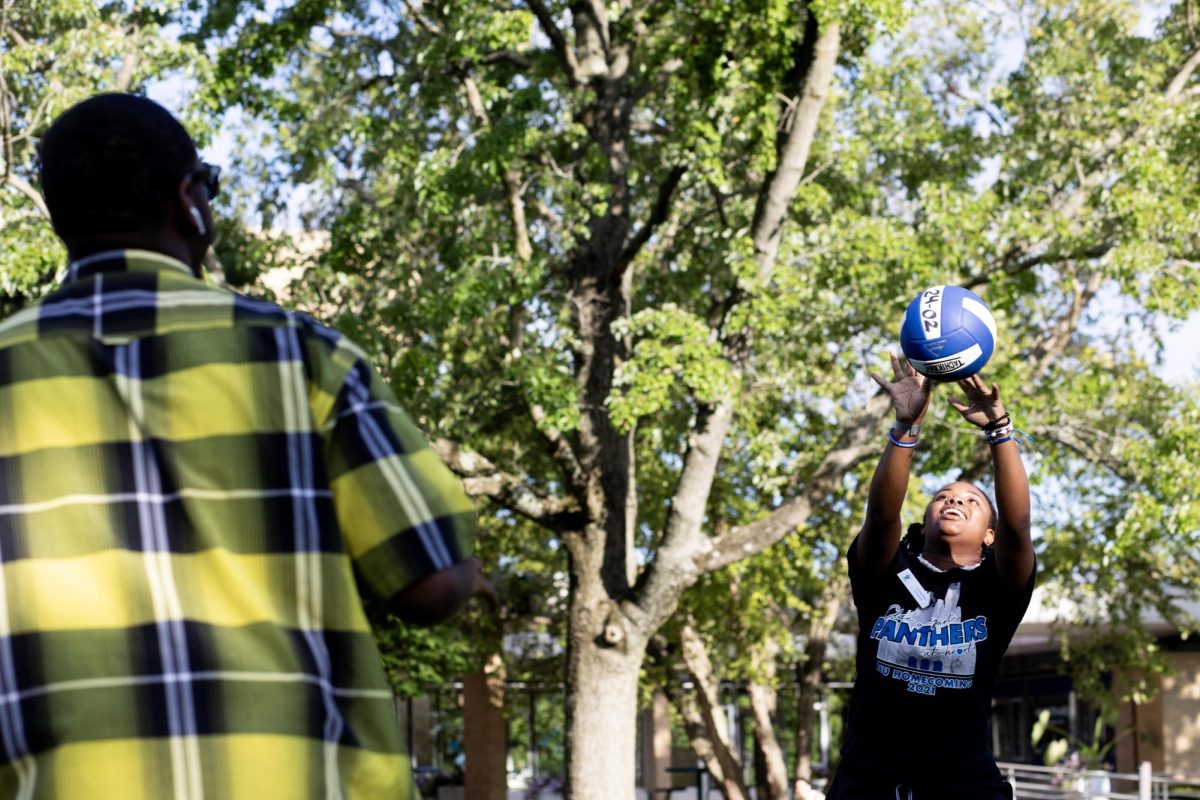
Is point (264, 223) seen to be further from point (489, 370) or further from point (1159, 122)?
point (1159, 122)

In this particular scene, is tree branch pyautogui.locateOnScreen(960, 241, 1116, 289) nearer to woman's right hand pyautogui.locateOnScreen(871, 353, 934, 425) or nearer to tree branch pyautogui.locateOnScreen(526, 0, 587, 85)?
tree branch pyautogui.locateOnScreen(526, 0, 587, 85)

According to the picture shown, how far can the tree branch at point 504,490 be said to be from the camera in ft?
49.0

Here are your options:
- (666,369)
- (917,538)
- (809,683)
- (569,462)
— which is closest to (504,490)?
(569,462)

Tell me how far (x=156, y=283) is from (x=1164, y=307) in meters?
13.9

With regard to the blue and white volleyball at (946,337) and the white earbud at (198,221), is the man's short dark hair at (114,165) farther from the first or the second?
the blue and white volleyball at (946,337)

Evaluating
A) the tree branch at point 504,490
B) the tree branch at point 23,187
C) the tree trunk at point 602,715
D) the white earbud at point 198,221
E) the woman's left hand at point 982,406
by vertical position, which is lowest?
the tree trunk at point 602,715

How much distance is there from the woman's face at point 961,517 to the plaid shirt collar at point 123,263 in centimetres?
360

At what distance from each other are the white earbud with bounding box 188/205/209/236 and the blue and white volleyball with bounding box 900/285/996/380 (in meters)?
3.43

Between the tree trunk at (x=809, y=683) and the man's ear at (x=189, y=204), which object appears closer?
the man's ear at (x=189, y=204)

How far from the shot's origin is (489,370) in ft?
52.3

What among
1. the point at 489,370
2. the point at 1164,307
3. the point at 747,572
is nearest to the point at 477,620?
the point at 747,572

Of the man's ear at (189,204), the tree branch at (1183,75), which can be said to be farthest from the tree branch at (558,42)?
the man's ear at (189,204)

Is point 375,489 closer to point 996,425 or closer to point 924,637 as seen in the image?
point 996,425

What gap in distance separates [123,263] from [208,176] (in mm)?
185
